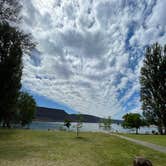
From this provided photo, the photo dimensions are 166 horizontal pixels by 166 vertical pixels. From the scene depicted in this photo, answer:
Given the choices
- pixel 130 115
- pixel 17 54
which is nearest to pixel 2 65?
pixel 17 54

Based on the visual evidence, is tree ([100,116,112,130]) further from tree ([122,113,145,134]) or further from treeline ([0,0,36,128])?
treeline ([0,0,36,128])

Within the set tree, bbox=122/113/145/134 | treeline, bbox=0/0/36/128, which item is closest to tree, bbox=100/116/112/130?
tree, bbox=122/113/145/134

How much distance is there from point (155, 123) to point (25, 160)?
35.0 meters

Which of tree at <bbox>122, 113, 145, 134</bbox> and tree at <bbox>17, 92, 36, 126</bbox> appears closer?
tree at <bbox>17, 92, 36, 126</bbox>

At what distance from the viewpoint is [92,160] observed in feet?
34.9

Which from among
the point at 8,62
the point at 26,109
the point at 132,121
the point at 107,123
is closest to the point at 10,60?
the point at 8,62

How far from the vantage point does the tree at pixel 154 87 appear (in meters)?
39.3

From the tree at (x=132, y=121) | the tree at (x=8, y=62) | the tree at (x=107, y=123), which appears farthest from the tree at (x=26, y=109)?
the tree at (x=132, y=121)

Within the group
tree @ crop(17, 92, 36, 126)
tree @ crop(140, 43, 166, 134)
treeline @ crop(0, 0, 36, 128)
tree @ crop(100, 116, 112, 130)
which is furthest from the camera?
tree @ crop(100, 116, 112, 130)

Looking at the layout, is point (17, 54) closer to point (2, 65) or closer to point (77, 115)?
point (2, 65)

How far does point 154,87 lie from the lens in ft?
133

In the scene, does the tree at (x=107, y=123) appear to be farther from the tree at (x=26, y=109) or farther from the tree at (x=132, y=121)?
the tree at (x=26, y=109)

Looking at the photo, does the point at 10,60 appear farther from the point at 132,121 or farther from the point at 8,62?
the point at 132,121

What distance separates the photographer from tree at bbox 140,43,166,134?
129 ft
